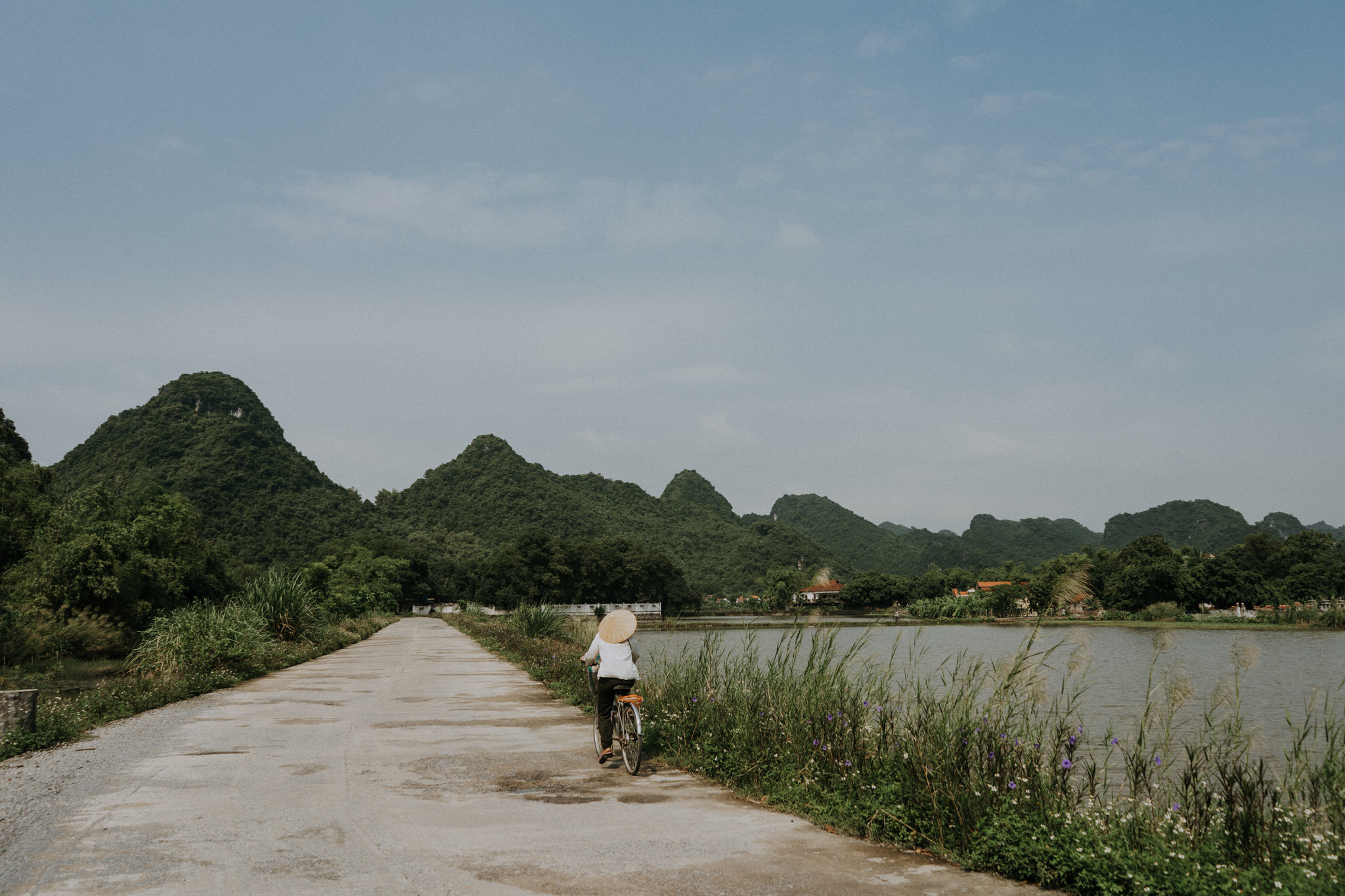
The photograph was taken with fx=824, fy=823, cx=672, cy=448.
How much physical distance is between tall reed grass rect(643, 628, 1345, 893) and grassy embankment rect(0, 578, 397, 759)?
24.4 ft

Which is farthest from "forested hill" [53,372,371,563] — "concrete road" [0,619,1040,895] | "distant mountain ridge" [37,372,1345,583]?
"concrete road" [0,619,1040,895]

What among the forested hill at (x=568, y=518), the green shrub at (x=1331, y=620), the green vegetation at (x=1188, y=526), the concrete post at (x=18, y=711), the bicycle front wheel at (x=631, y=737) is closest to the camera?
the bicycle front wheel at (x=631, y=737)

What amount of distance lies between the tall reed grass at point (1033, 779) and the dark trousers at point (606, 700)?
0.80 m

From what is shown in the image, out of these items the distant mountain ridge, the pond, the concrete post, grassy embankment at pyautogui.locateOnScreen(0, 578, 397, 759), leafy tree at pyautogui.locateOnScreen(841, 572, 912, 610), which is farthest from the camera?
leafy tree at pyautogui.locateOnScreen(841, 572, 912, 610)

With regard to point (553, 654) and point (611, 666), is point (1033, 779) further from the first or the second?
point (553, 654)

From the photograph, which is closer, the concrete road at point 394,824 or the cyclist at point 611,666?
the concrete road at point 394,824

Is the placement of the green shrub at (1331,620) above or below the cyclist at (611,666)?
below

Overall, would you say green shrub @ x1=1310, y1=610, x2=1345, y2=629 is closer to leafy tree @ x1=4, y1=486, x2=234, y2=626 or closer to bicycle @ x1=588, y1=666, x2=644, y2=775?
bicycle @ x1=588, y1=666, x2=644, y2=775

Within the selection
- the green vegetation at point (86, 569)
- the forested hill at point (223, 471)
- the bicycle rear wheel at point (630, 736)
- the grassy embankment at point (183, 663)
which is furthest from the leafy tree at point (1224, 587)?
the forested hill at point (223, 471)

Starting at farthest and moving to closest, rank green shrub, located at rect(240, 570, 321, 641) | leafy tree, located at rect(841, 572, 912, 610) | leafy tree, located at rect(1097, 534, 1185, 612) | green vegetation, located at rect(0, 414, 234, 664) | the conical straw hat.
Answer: leafy tree, located at rect(841, 572, 912, 610)
leafy tree, located at rect(1097, 534, 1185, 612)
green vegetation, located at rect(0, 414, 234, 664)
green shrub, located at rect(240, 570, 321, 641)
the conical straw hat

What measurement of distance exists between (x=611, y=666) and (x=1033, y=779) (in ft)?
12.4

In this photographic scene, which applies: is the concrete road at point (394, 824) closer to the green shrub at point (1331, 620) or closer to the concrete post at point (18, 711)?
the concrete post at point (18, 711)

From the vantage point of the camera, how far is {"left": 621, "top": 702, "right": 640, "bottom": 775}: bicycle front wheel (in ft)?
23.5

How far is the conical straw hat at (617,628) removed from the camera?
25.6 feet
